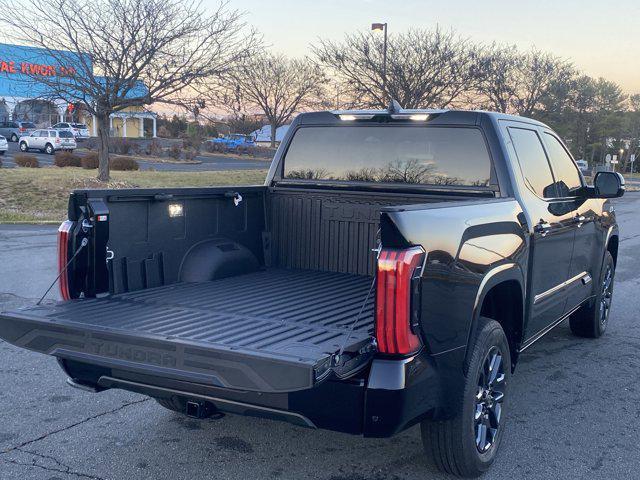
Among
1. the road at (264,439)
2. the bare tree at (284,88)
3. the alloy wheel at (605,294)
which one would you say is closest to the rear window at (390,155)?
the road at (264,439)

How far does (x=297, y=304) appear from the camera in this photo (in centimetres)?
402

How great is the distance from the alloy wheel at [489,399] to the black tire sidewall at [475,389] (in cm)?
5

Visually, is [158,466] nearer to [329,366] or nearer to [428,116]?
[329,366]

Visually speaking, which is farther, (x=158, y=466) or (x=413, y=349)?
(x=158, y=466)

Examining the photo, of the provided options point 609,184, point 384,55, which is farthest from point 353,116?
point 384,55

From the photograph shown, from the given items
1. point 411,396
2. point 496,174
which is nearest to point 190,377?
point 411,396

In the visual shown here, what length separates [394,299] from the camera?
2.92 metres

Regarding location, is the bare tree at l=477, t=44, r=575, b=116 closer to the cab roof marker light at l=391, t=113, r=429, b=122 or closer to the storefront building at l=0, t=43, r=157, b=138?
the storefront building at l=0, t=43, r=157, b=138

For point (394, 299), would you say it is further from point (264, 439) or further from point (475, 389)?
point (264, 439)

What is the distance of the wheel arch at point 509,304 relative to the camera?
392 cm

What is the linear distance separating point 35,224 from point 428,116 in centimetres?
1277

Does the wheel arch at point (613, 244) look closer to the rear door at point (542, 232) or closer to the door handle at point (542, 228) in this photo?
the rear door at point (542, 232)

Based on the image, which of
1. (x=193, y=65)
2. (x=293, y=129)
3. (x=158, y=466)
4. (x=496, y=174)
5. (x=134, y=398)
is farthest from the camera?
(x=193, y=65)

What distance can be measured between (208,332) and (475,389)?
1.37 meters
